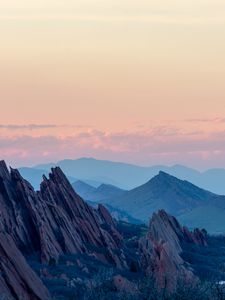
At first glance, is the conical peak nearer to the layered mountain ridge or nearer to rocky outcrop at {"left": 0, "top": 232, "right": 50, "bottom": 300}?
the layered mountain ridge

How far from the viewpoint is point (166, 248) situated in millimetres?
119750

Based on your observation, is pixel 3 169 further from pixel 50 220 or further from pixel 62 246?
pixel 62 246

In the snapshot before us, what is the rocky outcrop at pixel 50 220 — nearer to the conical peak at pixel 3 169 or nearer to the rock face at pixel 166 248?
the conical peak at pixel 3 169

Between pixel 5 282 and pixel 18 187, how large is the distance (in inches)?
2163

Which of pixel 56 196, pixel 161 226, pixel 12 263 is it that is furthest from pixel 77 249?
pixel 12 263

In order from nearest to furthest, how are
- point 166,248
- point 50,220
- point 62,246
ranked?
point 166,248
point 62,246
point 50,220

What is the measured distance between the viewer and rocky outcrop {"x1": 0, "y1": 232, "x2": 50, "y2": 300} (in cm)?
8431

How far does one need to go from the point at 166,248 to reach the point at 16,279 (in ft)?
118

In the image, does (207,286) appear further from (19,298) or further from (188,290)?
(19,298)

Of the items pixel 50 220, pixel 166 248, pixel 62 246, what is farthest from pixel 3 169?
pixel 166 248

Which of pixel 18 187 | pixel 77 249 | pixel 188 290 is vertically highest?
pixel 18 187

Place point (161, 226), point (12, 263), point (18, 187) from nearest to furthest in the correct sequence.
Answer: point (12, 263) < point (18, 187) < point (161, 226)

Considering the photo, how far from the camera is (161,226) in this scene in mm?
171250

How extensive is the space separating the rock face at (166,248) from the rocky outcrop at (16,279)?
11649 millimetres
